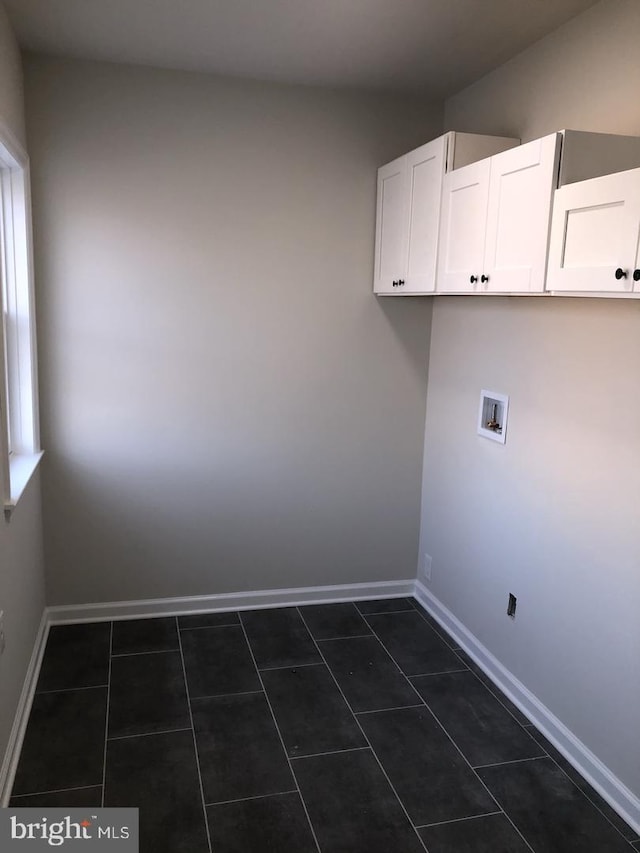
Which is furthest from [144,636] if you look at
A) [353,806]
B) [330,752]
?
[353,806]

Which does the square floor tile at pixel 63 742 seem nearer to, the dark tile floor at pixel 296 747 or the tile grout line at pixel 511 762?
the dark tile floor at pixel 296 747

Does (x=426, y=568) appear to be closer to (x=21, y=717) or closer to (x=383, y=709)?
(x=383, y=709)

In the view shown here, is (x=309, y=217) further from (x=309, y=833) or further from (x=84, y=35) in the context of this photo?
(x=309, y=833)

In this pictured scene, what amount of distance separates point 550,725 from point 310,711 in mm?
937

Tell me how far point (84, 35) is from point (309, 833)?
302 centimetres

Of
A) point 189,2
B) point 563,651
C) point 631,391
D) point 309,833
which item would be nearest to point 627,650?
point 563,651

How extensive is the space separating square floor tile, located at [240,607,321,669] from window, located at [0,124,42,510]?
132 cm

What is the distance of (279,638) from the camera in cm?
336

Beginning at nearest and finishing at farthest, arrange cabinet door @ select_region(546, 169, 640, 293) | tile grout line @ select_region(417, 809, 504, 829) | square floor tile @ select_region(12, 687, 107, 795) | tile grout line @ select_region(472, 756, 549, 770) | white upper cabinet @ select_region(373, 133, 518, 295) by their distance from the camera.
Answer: cabinet door @ select_region(546, 169, 640, 293) < tile grout line @ select_region(417, 809, 504, 829) < square floor tile @ select_region(12, 687, 107, 795) < tile grout line @ select_region(472, 756, 549, 770) < white upper cabinet @ select_region(373, 133, 518, 295)

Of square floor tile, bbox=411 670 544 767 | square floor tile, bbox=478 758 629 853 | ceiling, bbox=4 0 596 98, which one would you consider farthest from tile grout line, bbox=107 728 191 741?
ceiling, bbox=4 0 596 98

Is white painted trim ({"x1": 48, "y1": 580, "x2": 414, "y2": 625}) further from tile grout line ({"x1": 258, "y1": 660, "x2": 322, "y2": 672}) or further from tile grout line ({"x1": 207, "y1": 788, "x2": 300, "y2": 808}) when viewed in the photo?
tile grout line ({"x1": 207, "y1": 788, "x2": 300, "y2": 808})

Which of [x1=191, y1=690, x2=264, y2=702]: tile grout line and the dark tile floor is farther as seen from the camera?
[x1=191, y1=690, x2=264, y2=702]: tile grout line

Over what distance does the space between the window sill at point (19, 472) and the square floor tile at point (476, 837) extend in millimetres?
1727

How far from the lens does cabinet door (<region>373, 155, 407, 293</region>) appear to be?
3170 millimetres
